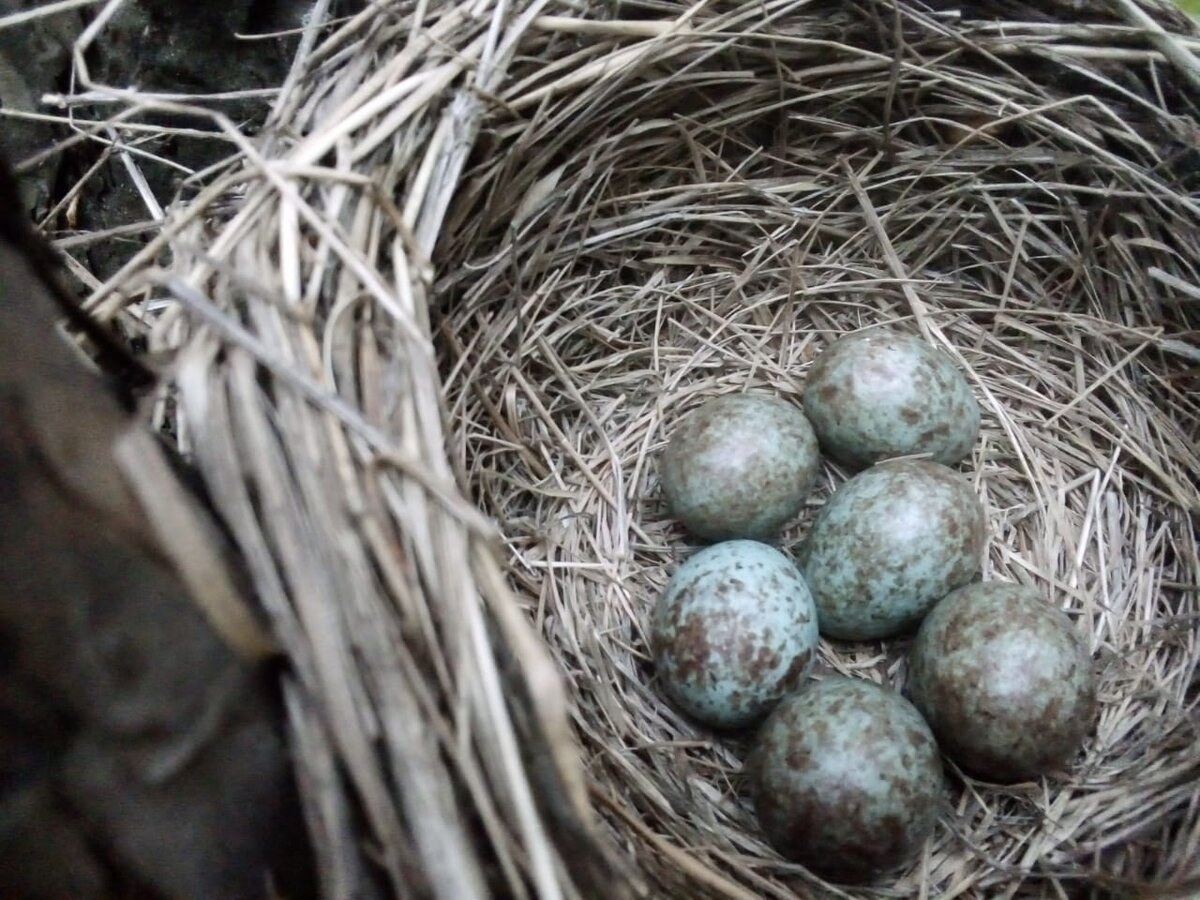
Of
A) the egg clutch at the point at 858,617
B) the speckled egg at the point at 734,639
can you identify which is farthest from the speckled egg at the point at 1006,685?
the speckled egg at the point at 734,639

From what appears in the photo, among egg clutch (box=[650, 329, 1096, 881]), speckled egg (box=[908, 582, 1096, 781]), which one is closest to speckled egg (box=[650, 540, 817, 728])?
egg clutch (box=[650, 329, 1096, 881])

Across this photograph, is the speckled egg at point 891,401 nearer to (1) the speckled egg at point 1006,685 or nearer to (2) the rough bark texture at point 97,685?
(1) the speckled egg at point 1006,685

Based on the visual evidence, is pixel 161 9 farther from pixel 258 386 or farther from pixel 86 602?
pixel 86 602

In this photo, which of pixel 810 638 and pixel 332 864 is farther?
pixel 810 638

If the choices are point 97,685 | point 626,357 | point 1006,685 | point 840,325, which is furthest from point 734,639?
point 97,685

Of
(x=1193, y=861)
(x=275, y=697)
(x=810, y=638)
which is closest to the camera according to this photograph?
(x=275, y=697)

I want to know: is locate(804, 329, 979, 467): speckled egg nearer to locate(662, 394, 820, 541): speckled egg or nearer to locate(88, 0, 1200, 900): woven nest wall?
locate(662, 394, 820, 541): speckled egg

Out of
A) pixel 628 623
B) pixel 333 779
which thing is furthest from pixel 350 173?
pixel 628 623
